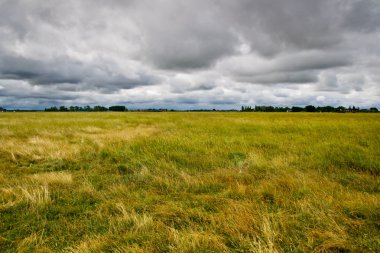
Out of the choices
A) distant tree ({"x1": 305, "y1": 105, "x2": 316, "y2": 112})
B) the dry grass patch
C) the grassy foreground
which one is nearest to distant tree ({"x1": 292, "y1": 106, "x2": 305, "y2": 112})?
distant tree ({"x1": 305, "y1": 105, "x2": 316, "y2": 112})

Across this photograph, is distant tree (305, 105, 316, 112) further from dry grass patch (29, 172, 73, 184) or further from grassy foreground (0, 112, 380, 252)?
dry grass patch (29, 172, 73, 184)

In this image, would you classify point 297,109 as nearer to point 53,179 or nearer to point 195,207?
point 195,207

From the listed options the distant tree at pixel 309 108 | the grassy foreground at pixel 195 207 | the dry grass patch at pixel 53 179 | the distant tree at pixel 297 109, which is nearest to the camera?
the grassy foreground at pixel 195 207

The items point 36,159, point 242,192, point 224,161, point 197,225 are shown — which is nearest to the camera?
point 197,225

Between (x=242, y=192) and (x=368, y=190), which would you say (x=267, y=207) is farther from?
(x=368, y=190)

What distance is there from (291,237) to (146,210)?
2.62m

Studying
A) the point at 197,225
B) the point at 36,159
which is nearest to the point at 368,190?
the point at 197,225

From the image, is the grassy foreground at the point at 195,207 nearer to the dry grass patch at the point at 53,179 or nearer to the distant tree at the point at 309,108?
the dry grass patch at the point at 53,179

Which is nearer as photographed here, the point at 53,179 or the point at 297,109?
the point at 53,179

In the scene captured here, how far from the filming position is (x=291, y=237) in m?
3.53

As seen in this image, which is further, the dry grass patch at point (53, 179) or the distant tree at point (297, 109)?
the distant tree at point (297, 109)

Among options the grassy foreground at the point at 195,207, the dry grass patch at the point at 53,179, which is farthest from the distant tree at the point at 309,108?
the dry grass patch at the point at 53,179

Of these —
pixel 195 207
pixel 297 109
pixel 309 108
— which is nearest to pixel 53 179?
pixel 195 207

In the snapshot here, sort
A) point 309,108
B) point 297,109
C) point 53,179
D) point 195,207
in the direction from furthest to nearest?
point 297,109 < point 309,108 < point 53,179 < point 195,207
